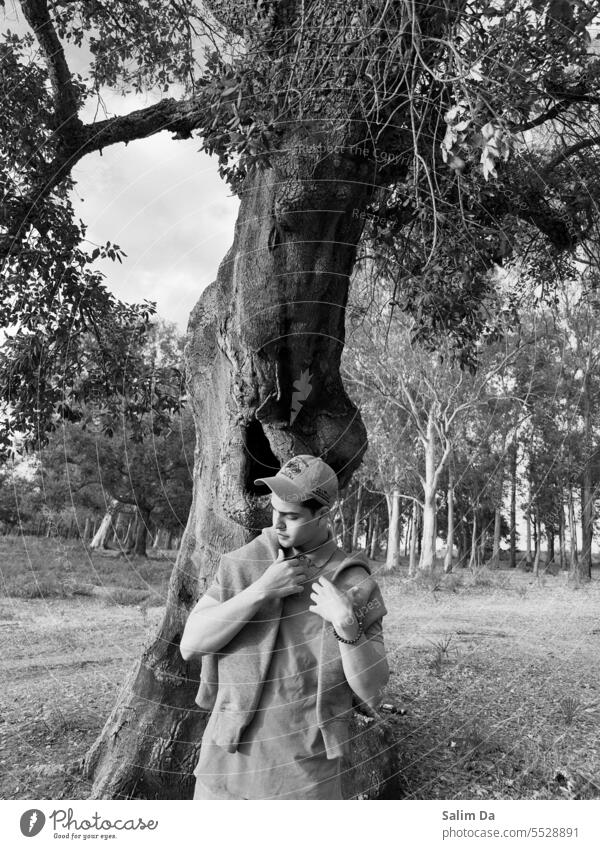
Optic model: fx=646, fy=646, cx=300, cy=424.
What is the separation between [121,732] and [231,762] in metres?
2.53

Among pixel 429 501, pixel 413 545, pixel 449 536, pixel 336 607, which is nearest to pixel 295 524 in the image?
pixel 336 607

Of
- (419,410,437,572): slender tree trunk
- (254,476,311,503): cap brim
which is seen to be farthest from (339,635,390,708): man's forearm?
(419,410,437,572): slender tree trunk

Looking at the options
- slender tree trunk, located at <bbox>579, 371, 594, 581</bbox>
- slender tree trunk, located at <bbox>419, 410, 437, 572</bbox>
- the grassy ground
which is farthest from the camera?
slender tree trunk, located at <bbox>419, 410, 437, 572</bbox>

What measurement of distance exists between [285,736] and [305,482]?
845 mm

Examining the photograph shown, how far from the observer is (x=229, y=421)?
4.17m

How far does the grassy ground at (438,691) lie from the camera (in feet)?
15.2

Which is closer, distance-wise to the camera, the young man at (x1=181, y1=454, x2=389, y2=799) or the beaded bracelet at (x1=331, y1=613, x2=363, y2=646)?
the beaded bracelet at (x1=331, y1=613, x2=363, y2=646)

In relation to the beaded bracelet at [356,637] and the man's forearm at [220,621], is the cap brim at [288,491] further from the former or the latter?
the beaded bracelet at [356,637]

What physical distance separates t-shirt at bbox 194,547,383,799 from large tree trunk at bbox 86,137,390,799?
1.81m

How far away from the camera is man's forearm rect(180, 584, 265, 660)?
2.01m

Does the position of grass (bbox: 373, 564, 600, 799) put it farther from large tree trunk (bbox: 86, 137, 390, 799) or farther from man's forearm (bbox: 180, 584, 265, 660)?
man's forearm (bbox: 180, 584, 265, 660)

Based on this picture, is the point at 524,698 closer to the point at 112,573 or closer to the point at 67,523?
the point at 112,573
